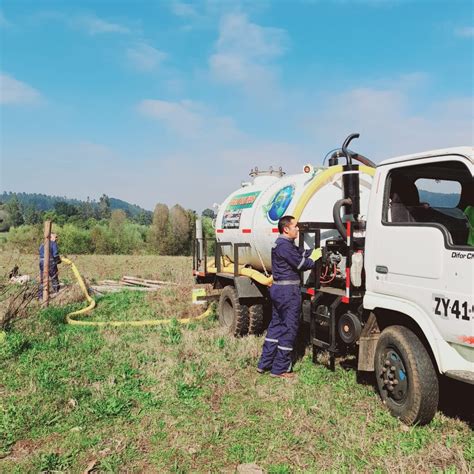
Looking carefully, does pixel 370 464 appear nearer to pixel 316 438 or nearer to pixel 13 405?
pixel 316 438

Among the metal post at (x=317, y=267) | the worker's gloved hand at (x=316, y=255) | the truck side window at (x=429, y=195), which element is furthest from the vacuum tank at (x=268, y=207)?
the truck side window at (x=429, y=195)

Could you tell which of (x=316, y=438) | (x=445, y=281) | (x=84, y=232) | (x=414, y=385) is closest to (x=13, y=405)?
(x=316, y=438)

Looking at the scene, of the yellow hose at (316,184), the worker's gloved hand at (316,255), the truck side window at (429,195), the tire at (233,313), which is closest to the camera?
the truck side window at (429,195)

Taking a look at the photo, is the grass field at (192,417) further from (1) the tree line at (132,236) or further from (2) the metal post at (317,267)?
(1) the tree line at (132,236)

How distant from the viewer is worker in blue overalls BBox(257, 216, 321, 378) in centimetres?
585

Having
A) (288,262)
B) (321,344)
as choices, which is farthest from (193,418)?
(288,262)

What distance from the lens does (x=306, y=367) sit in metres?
6.07

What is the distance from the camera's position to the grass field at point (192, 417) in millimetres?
3756

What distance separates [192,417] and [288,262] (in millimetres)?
2243

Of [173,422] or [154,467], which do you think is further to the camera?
[173,422]

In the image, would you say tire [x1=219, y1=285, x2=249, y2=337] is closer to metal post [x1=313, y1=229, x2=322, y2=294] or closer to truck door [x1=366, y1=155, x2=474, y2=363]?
metal post [x1=313, y1=229, x2=322, y2=294]

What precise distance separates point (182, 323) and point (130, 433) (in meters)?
4.67

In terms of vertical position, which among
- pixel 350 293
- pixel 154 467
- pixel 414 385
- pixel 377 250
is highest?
pixel 377 250

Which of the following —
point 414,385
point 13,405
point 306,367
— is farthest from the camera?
point 306,367
